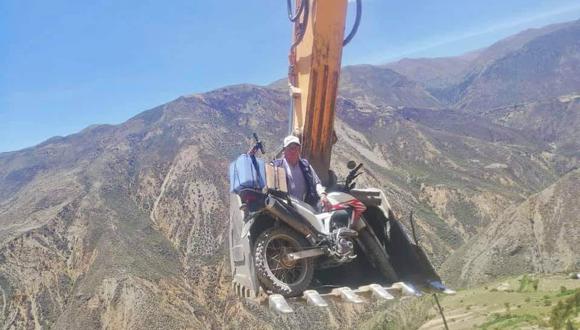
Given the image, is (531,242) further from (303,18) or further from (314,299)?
(314,299)

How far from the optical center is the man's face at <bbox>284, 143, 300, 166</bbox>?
5.57 meters

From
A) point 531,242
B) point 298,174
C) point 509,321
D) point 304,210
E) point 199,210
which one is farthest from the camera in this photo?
point 199,210

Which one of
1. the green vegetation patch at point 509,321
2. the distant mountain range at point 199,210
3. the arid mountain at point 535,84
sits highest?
the arid mountain at point 535,84

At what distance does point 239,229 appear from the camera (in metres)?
5.20

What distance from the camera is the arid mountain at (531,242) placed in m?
40.6

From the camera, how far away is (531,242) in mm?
42625

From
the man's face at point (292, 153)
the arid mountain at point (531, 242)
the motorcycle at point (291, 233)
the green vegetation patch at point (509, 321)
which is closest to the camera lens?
the motorcycle at point (291, 233)

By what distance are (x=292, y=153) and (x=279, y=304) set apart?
169 centimetres

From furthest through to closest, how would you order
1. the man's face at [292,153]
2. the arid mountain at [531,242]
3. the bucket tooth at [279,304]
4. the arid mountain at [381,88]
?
the arid mountain at [381,88], the arid mountain at [531,242], the man's face at [292,153], the bucket tooth at [279,304]

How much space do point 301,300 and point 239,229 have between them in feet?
2.76

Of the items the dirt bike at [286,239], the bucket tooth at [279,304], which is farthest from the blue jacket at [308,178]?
the bucket tooth at [279,304]

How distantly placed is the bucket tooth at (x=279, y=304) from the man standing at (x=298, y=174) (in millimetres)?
1271

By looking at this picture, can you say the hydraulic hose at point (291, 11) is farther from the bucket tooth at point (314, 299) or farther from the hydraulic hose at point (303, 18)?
the bucket tooth at point (314, 299)

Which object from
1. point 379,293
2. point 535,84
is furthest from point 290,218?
point 535,84
